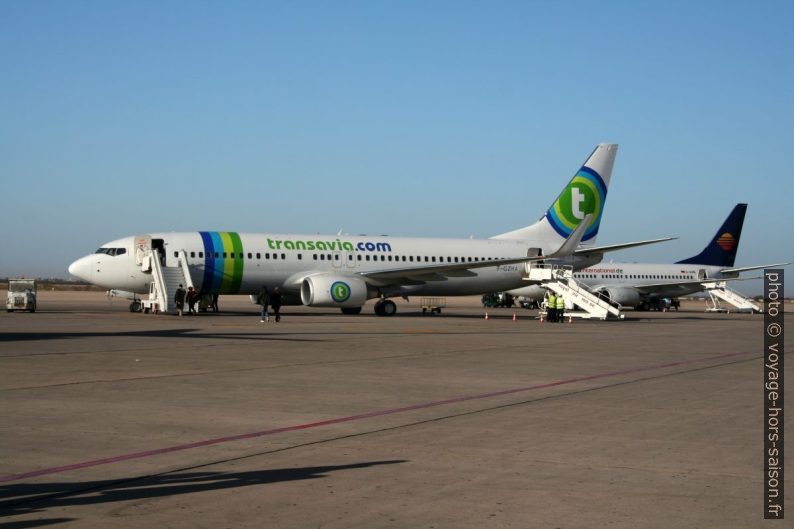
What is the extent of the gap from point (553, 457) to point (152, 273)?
3347 centimetres

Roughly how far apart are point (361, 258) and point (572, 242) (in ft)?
33.5

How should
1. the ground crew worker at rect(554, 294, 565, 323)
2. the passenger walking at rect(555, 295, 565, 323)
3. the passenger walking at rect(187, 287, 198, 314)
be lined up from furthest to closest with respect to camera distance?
the passenger walking at rect(555, 295, 565, 323), the ground crew worker at rect(554, 294, 565, 323), the passenger walking at rect(187, 287, 198, 314)

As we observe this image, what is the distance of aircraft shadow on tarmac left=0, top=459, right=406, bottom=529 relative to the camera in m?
6.41

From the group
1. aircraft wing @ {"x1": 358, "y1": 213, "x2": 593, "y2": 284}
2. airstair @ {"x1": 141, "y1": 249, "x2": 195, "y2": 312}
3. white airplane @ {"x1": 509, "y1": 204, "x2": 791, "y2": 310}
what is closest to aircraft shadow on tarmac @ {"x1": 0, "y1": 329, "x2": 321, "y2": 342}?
airstair @ {"x1": 141, "y1": 249, "x2": 195, "y2": 312}

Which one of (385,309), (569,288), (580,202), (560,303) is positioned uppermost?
(580,202)

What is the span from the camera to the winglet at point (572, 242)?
4478 centimetres

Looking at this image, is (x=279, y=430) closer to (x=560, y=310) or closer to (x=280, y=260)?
(x=280, y=260)

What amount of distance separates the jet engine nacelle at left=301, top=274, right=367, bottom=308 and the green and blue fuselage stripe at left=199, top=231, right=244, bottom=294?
291 cm

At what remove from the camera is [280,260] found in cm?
4144

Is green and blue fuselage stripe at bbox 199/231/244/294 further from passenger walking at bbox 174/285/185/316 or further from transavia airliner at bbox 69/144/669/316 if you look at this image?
passenger walking at bbox 174/285/185/316

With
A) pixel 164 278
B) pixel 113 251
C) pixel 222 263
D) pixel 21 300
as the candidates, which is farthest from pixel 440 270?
pixel 21 300

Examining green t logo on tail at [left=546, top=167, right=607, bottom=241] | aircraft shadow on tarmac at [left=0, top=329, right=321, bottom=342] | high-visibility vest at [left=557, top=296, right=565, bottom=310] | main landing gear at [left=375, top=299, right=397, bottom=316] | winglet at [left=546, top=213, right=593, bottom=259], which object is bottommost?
aircraft shadow on tarmac at [left=0, top=329, right=321, bottom=342]

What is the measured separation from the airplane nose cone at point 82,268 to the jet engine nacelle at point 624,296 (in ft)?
110

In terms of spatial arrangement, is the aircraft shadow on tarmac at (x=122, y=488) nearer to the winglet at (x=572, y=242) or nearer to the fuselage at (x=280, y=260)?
the fuselage at (x=280, y=260)
